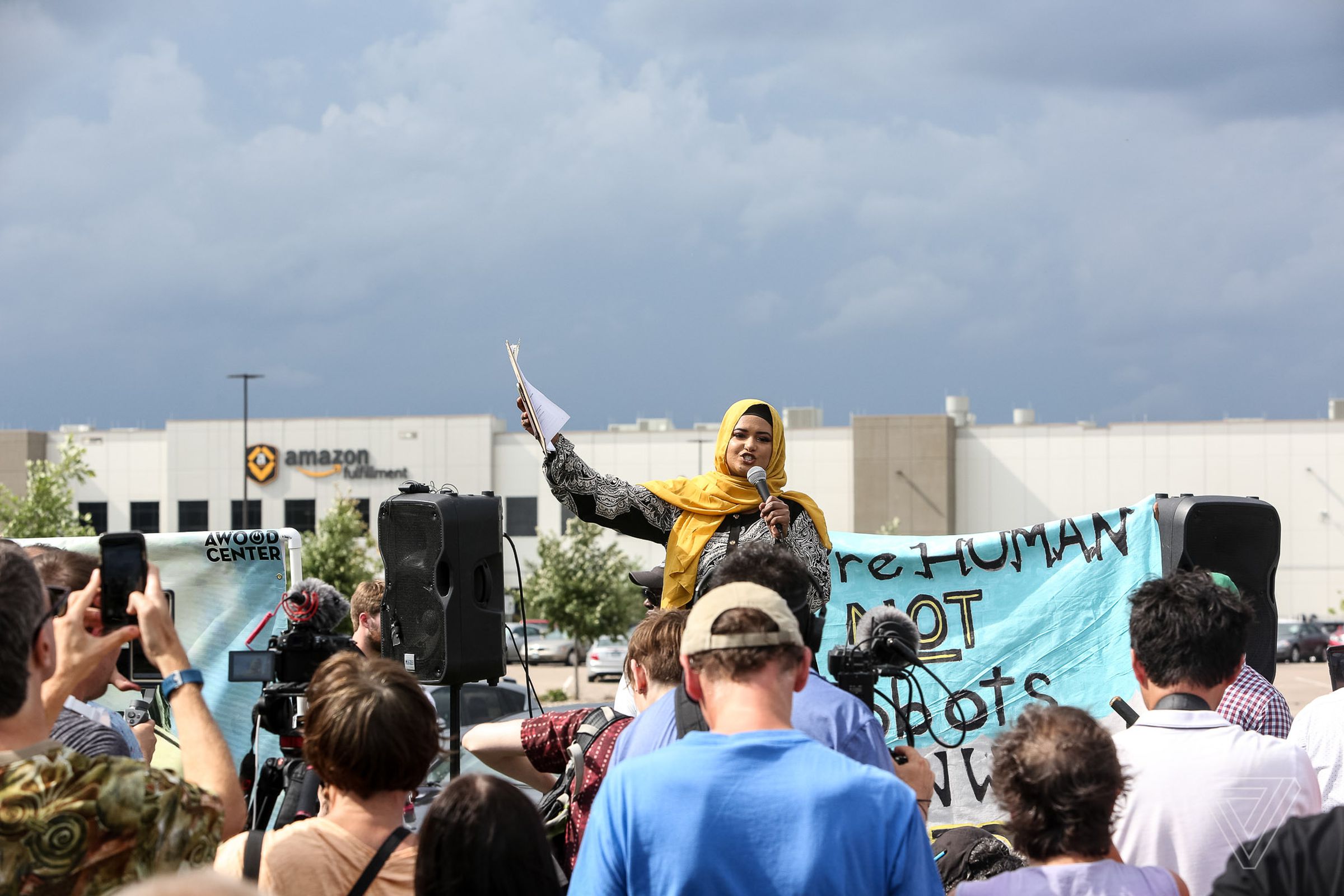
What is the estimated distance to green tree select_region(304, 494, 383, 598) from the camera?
2953cm

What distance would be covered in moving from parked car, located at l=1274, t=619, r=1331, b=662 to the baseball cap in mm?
39091

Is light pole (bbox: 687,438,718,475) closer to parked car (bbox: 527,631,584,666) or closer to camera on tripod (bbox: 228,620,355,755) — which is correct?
parked car (bbox: 527,631,584,666)

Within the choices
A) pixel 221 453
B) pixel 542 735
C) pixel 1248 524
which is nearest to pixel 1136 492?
pixel 221 453

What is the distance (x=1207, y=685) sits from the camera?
322 cm

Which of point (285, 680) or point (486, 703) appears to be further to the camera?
point (486, 703)

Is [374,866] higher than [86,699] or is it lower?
lower

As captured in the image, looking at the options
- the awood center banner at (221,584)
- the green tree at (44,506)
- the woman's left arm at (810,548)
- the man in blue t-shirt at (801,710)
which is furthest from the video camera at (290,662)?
the green tree at (44,506)

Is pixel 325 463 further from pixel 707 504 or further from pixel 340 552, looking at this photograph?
pixel 707 504

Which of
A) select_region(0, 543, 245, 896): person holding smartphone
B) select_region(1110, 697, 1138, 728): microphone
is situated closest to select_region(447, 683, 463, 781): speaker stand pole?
select_region(0, 543, 245, 896): person holding smartphone

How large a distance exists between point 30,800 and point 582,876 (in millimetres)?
991

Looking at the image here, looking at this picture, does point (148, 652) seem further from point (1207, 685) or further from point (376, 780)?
point (1207, 685)

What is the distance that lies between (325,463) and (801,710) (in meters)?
51.2

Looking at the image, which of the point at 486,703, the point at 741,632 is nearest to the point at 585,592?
the point at 486,703

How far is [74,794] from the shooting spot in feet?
7.13
